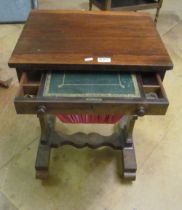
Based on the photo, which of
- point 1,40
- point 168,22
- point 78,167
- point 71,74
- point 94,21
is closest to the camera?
point 71,74

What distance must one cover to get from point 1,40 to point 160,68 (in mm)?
1948

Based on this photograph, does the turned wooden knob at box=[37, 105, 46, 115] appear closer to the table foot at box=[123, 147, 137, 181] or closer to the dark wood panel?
the dark wood panel

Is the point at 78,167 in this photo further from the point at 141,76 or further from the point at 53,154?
the point at 141,76

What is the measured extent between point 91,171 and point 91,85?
614mm

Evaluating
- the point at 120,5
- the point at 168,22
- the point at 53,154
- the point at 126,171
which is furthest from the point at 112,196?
the point at 168,22

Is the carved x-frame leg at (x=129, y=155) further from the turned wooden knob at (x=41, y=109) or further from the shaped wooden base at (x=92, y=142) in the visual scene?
the turned wooden knob at (x=41, y=109)

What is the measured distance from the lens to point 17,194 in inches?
47.5

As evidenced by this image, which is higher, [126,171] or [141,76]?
[141,76]

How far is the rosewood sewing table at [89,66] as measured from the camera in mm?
824

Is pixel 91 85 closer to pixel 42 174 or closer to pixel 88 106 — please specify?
pixel 88 106

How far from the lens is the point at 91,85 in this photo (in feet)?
2.91

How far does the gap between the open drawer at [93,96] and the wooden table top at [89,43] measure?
49 mm

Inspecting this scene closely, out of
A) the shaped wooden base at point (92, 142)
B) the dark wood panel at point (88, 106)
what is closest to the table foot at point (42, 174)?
the shaped wooden base at point (92, 142)

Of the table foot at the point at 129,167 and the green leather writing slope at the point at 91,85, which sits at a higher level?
the green leather writing slope at the point at 91,85
